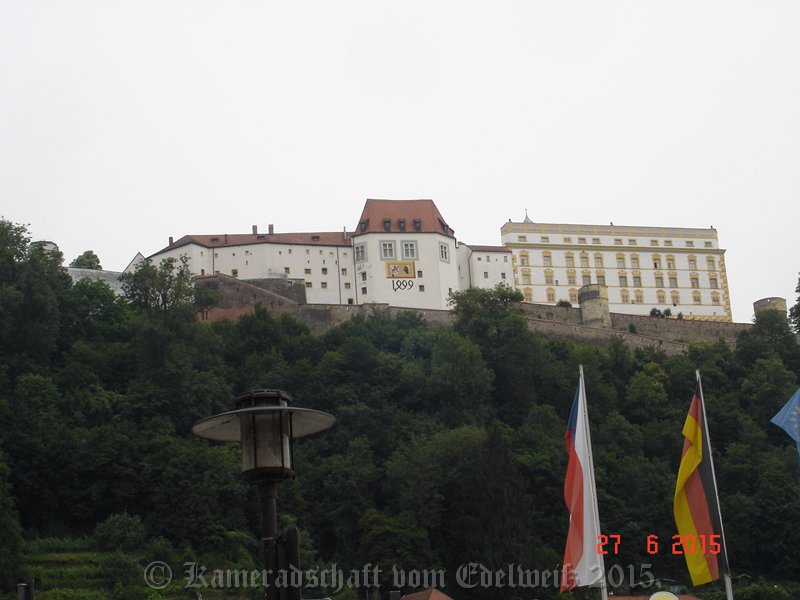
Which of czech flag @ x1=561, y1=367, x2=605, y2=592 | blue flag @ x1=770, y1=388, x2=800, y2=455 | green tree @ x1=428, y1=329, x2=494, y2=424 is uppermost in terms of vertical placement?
green tree @ x1=428, y1=329, x2=494, y2=424

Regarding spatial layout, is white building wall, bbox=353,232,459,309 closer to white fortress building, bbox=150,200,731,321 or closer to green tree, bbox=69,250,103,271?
white fortress building, bbox=150,200,731,321

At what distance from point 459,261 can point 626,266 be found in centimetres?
1608

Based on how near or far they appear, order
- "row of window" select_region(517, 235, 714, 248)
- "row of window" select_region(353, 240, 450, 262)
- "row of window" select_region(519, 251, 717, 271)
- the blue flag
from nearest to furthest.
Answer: the blue flag → "row of window" select_region(353, 240, 450, 262) → "row of window" select_region(519, 251, 717, 271) → "row of window" select_region(517, 235, 714, 248)

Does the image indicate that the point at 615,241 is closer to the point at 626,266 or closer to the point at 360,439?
the point at 626,266

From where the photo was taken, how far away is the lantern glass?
34.3ft

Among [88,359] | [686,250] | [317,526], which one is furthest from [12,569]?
[686,250]

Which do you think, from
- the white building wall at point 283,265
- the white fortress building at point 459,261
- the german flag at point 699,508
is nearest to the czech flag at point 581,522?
the german flag at point 699,508

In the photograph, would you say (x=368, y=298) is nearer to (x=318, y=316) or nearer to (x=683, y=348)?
(x=318, y=316)

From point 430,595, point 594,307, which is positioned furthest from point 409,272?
point 430,595

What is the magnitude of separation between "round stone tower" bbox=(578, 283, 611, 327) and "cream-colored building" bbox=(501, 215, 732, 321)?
858 cm

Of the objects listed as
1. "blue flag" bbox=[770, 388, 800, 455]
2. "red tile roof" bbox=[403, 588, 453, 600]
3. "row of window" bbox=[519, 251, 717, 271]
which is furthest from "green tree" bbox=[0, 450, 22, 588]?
"row of window" bbox=[519, 251, 717, 271]

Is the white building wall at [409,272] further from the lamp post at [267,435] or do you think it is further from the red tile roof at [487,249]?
the lamp post at [267,435]

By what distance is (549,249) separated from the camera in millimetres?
95562

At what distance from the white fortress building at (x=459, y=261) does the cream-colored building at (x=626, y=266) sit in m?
0.08
